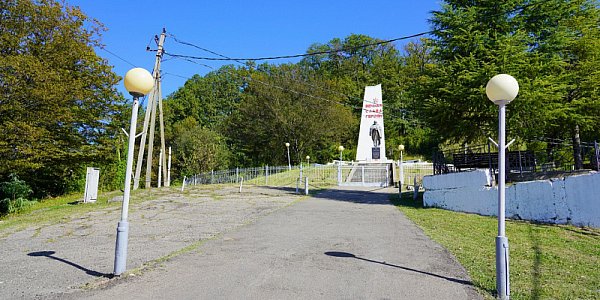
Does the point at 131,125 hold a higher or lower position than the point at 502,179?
higher

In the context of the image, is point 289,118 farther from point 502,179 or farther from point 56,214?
point 502,179

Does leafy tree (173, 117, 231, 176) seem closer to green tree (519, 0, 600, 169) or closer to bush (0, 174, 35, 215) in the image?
bush (0, 174, 35, 215)

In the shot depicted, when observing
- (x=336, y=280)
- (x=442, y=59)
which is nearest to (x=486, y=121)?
(x=442, y=59)

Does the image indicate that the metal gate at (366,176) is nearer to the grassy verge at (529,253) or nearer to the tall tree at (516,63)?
the tall tree at (516,63)

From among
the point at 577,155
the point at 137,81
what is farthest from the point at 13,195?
the point at 577,155

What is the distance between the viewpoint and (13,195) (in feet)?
65.7

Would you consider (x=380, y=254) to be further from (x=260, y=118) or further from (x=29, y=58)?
(x=260, y=118)

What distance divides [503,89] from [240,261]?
14.2ft

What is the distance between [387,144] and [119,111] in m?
34.8

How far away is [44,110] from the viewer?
19.2 m

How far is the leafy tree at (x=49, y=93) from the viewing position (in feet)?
59.0

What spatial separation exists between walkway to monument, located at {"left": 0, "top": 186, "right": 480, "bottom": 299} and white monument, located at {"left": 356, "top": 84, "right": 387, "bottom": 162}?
26.1 meters

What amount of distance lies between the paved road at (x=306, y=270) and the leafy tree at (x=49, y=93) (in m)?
14.5

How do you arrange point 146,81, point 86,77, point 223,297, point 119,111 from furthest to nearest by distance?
point 119,111 < point 86,77 < point 146,81 < point 223,297
